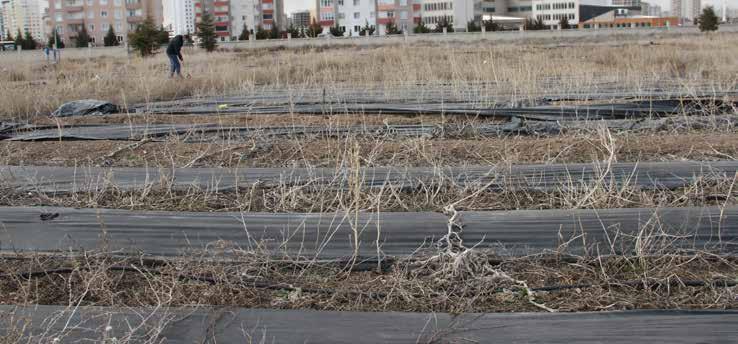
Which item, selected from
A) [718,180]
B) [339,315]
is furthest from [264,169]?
[718,180]

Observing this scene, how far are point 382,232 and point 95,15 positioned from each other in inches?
3397

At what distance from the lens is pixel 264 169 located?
5410 mm

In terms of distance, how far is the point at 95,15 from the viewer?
270 feet

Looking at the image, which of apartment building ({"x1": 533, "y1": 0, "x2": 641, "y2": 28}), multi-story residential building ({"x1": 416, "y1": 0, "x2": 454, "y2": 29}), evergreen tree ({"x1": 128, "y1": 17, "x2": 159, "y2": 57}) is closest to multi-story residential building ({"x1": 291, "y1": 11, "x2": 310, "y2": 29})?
multi-story residential building ({"x1": 416, "y1": 0, "x2": 454, "y2": 29})

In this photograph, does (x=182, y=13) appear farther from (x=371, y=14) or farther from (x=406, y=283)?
(x=406, y=283)

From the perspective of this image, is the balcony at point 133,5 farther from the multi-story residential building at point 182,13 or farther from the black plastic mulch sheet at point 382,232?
the black plastic mulch sheet at point 382,232

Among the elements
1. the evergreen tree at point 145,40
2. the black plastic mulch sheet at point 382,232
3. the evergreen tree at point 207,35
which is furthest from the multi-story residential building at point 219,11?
the black plastic mulch sheet at point 382,232

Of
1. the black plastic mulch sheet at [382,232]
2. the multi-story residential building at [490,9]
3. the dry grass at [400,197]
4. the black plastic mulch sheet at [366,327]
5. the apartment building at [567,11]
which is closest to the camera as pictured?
the black plastic mulch sheet at [366,327]

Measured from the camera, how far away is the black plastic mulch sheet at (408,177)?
15.1 ft

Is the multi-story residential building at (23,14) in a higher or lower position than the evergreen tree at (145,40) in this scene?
higher

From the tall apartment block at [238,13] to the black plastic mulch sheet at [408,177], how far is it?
8456 centimetres

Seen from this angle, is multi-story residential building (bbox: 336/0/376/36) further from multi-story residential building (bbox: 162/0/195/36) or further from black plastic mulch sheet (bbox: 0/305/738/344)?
black plastic mulch sheet (bbox: 0/305/738/344)

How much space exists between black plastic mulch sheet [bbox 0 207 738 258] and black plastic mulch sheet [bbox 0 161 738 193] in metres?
0.61

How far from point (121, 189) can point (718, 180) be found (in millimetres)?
3857
